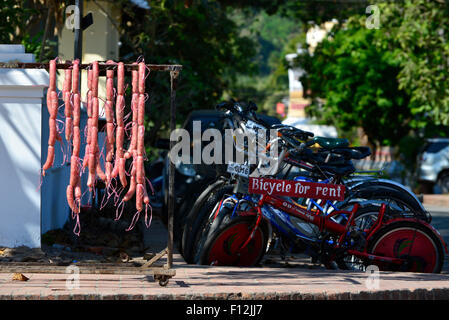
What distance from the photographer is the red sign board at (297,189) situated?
24.0ft

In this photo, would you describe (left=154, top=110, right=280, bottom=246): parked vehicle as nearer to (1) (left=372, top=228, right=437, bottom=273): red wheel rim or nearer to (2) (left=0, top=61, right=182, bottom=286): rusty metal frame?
(2) (left=0, top=61, right=182, bottom=286): rusty metal frame

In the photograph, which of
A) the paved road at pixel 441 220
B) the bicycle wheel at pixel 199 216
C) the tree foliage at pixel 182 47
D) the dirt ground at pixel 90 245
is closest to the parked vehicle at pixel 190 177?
the bicycle wheel at pixel 199 216

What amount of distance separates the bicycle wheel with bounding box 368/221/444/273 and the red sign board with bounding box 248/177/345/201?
22.8 inches

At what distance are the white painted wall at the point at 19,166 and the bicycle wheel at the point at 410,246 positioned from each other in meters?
3.43

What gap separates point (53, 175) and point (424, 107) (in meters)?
13.5

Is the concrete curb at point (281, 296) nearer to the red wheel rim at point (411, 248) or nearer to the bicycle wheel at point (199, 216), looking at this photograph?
the red wheel rim at point (411, 248)

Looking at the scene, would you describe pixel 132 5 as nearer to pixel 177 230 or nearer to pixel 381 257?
pixel 177 230

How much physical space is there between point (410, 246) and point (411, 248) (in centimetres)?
3

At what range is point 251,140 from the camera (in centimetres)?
753

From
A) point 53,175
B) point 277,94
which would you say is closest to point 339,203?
point 53,175

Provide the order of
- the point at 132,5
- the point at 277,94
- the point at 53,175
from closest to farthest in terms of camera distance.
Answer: the point at 53,175 < the point at 132,5 < the point at 277,94

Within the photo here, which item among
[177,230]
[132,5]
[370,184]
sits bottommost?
[177,230]

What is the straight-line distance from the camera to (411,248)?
7559 mm

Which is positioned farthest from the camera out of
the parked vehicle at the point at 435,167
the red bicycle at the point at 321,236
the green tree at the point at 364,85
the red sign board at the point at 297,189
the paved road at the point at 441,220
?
the parked vehicle at the point at 435,167
